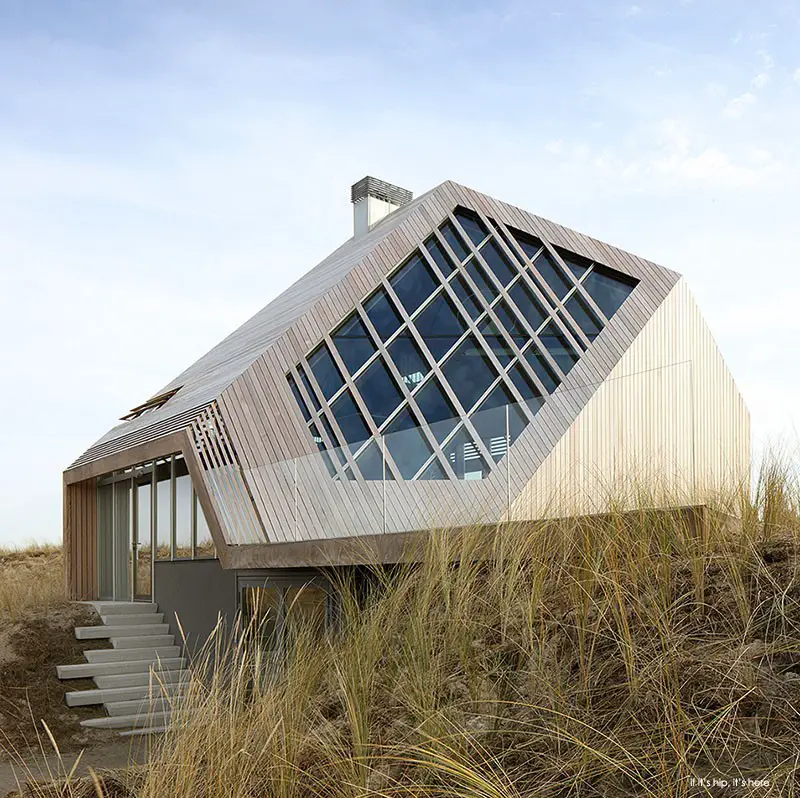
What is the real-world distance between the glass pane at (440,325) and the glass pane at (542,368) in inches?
41.9

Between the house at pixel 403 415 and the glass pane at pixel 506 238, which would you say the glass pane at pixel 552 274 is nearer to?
the house at pixel 403 415

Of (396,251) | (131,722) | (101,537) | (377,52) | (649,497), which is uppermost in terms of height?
(377,52)

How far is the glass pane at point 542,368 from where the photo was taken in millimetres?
13531

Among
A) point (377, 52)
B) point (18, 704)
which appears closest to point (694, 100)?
point (377, 52)

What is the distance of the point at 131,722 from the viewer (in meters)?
11.3

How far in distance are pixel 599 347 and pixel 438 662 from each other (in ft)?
32.5

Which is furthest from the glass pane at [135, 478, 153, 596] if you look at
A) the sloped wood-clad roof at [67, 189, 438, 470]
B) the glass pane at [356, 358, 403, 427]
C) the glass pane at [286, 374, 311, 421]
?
the glass pane at [356, 358, 403, 427]

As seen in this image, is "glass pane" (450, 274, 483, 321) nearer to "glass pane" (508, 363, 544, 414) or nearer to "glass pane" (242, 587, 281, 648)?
"glass pane" (508, 363, 544, 414)

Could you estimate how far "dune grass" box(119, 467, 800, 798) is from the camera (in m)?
3.73

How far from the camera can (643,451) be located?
25.1ft

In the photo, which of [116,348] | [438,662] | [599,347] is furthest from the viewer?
[116,348]

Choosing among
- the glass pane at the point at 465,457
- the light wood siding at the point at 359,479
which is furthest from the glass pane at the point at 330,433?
the glass pane at the point at 465,457

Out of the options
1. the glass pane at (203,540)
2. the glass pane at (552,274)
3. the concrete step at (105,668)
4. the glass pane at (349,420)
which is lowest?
the concrete step at (105,668)

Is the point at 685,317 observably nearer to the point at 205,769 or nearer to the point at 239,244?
the point at 239,244
